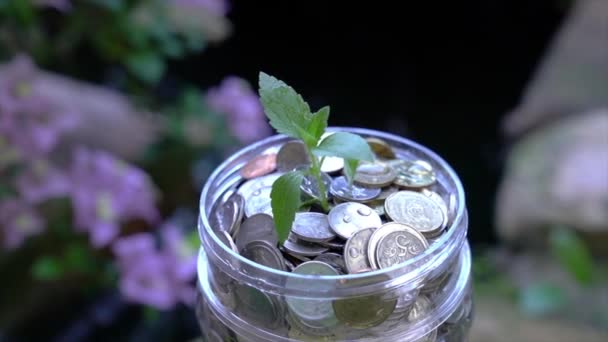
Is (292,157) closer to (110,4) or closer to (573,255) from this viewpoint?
(110,4)

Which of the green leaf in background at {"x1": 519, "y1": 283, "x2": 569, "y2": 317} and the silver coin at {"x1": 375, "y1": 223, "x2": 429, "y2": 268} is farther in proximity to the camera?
the green leaf in background at {"x1": 519, "y1": 283, "x2": 569, "y2": 317}

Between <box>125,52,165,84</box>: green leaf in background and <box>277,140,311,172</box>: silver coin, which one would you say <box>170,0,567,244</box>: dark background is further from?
<box>277,140,311,172</box>: silver coin

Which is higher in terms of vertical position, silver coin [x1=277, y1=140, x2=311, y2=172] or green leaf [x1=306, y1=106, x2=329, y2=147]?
green leaf [x1=306, y1=106, x2=329, y2=147]

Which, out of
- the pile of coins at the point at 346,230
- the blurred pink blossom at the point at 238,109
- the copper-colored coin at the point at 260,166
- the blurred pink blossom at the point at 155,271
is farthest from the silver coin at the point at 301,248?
the blurred pink blossom at the point at 238,109

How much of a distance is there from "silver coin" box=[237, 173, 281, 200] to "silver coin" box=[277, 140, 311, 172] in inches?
0.6

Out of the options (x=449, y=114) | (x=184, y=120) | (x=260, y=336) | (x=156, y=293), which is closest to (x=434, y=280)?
(x=260, y=336)

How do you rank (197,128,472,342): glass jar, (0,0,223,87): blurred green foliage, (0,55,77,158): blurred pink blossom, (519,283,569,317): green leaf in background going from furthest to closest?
(519,283,569,317): green leaf in background, (0,0,223,87): blurred green foliage, (0,55,77,158): blurred pink blossom, (197,128,472,342): glass jar

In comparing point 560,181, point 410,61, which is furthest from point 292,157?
point 410,61

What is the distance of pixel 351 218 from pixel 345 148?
0.06m

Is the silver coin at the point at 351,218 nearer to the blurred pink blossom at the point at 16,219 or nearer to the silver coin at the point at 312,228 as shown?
the silver coin at the point at 312,228

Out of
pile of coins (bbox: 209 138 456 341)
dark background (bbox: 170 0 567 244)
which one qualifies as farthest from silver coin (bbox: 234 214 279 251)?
dark background (bbox: 170 0 567 244)

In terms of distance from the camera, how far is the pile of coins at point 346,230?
477mm

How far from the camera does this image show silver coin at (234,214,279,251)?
0.50 metres

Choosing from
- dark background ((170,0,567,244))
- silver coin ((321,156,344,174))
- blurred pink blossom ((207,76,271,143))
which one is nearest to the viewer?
silver coin ((321,156,344,174))
